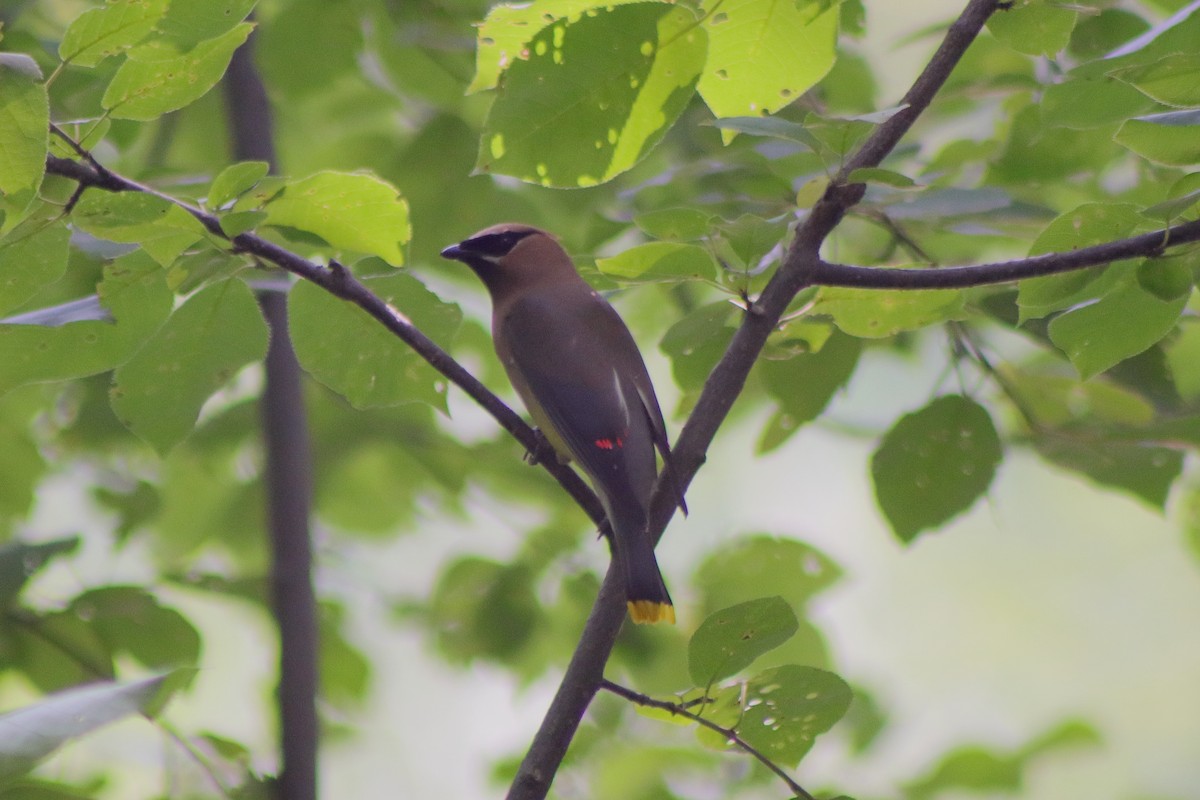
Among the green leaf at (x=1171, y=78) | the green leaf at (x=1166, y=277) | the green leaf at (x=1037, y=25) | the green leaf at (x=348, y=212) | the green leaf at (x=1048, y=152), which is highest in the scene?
the green leaf at (x=1048, y=152)

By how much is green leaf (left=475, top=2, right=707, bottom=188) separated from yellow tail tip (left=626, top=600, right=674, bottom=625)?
2.33 ft

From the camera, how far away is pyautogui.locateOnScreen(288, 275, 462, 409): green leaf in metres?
1.86

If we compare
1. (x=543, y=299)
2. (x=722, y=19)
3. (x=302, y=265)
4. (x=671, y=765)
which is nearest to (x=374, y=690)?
(x=671, y=765)

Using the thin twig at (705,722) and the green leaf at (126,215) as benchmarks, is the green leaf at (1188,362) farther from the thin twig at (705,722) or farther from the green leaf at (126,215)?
the green leaf at (126,215)

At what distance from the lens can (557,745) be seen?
5.31 feet

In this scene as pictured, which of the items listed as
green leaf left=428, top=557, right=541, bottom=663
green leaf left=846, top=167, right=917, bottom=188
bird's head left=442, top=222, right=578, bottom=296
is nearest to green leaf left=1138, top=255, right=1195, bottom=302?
green leaf left=846, top=167, right=917, bottom=188

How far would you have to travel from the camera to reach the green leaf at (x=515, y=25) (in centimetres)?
155

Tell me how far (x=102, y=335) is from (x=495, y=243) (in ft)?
5.80

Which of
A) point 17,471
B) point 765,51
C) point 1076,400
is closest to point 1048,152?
point 1076,400

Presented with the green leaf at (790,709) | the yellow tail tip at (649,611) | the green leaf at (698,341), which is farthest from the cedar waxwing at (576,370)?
the green leaf at (790,709)

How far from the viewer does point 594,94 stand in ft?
5.19

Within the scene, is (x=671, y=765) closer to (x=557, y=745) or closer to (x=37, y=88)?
(x=557, y=745)

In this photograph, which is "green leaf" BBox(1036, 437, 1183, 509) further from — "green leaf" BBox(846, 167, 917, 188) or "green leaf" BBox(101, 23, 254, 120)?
"green leaf" BBox(101, 23, 254, 120)

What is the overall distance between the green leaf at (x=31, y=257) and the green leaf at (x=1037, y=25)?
1.23m
